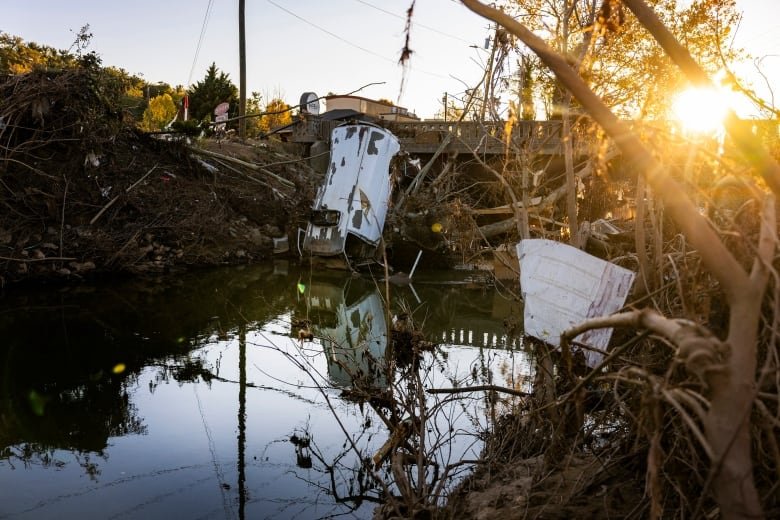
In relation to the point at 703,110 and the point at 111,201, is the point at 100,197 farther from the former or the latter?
the point at 703,110

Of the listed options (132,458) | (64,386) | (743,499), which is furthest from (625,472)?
(64,386)

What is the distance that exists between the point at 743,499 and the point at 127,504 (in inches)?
127

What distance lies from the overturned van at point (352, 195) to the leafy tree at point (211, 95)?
1727cm

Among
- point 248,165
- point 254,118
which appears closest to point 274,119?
point 254,118

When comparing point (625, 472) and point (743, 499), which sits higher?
point (743, 499)

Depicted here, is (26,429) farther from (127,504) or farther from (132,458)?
(127,504)

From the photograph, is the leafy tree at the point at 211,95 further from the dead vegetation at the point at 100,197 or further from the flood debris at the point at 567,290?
the flood debris at the point at 567,290

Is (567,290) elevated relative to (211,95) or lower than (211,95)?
lower

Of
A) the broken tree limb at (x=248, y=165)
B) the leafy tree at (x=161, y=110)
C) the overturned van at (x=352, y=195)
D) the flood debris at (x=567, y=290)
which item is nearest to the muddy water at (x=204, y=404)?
the flood debris at (x=567, y=290)

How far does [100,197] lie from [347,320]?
22.7ft

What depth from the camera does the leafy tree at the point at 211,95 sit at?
29750 mm

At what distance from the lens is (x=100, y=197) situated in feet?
43.4

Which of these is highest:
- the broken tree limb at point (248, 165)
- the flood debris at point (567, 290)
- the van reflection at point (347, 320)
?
the broken tree limb at point (248, 165)

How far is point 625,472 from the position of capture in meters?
3.15
